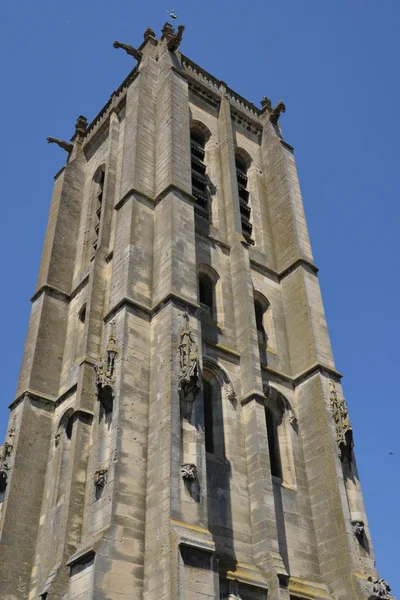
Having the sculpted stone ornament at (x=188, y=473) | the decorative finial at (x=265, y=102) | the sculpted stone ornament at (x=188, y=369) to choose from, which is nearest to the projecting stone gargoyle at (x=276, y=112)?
the decorative finial at (x=265, y=102)

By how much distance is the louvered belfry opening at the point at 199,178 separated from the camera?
25.8m

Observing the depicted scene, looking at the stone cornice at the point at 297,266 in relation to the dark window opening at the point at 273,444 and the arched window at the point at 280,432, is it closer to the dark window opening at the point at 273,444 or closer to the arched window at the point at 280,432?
the arched window at the point at 280,432

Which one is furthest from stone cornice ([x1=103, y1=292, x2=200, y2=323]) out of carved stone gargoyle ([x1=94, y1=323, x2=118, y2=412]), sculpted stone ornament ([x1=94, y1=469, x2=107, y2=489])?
sculpted stone ornament ([x1=94, y1=469, x2=107, y2=489])

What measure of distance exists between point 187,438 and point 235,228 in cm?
1009

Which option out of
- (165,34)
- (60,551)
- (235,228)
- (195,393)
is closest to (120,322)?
(195,393)

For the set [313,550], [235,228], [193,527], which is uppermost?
[235,228]

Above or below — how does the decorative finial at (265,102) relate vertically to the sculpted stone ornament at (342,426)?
above

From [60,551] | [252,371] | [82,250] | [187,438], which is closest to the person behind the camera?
[187,438]

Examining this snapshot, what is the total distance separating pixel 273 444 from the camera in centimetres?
2128

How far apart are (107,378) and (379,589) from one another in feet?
28.1

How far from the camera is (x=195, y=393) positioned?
17531 millimetres

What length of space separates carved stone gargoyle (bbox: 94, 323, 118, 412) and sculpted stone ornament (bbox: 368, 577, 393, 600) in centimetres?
790

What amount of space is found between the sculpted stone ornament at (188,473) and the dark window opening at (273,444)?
5.02 metres

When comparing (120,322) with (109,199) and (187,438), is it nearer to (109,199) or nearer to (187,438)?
(187,438)
